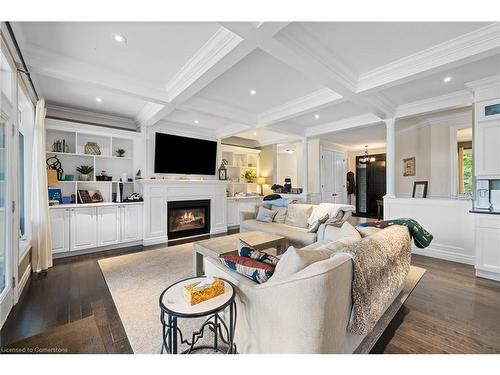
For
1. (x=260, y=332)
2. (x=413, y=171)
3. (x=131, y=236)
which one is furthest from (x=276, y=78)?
(x=413, y=171)

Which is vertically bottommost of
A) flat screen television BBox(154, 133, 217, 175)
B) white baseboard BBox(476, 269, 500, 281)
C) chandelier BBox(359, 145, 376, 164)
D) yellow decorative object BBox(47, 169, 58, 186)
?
white baseboard BBox(476, 269, 500, 281)

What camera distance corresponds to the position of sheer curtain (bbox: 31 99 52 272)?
2.94 meters

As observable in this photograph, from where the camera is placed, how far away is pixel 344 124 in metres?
4.78

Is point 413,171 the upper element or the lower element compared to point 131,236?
upper

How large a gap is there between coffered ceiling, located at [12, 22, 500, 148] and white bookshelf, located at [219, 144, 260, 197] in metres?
2.63

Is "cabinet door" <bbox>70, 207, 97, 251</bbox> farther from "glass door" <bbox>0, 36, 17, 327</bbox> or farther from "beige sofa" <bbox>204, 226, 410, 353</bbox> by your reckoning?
"beige sofa" <bbox>204, 226, 410, 353</bbox>

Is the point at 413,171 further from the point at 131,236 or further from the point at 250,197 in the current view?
the point at 131,236

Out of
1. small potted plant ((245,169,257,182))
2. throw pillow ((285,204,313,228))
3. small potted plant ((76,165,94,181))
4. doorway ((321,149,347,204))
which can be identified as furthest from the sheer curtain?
doorway ((321,149,347,204))

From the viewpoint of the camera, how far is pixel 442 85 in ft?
10.1

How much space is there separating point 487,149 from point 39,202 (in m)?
6.03

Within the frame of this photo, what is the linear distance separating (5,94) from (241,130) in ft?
12.0

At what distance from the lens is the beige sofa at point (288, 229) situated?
3391mm

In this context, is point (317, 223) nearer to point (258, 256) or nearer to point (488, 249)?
point (488, 249)
